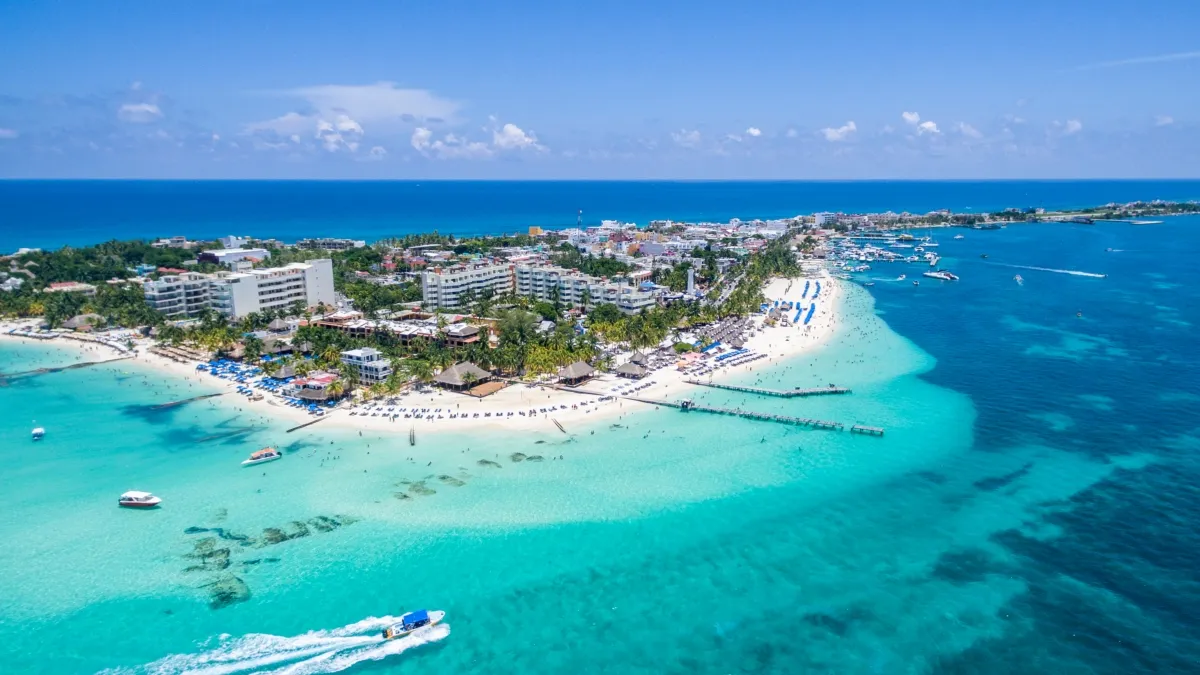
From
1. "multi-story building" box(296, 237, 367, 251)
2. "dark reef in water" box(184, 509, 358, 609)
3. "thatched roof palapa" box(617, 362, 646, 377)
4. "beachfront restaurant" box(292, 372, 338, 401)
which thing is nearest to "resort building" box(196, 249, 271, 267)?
"multi-story building" box(296, 237, 367, 251)

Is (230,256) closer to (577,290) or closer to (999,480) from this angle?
(577,290)

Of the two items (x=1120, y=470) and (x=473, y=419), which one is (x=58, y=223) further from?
(x=1120, y=470)

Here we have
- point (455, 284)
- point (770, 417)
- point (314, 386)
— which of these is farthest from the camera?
point (455, 284)

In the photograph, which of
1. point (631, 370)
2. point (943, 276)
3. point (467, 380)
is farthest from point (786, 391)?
point (943, 276)

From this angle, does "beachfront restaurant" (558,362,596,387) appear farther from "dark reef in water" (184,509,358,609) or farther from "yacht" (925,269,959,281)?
"yacht" (925,269,959,281)

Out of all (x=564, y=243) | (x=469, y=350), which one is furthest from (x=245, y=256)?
(x=469, y=350)

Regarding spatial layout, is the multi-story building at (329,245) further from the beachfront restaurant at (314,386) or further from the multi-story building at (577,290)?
the beachfront restaurant at (314,386)
